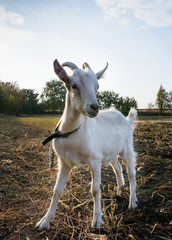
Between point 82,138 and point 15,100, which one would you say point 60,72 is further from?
point 15,100

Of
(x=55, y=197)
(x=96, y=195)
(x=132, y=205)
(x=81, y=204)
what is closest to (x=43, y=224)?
(x=55, y=197)

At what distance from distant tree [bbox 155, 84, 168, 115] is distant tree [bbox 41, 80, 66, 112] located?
84.7ft

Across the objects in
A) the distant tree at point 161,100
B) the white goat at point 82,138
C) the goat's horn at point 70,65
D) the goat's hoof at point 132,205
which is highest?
the distant tree at point 161,100

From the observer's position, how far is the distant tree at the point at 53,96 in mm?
56656

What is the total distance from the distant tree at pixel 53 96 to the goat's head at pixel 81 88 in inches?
2134

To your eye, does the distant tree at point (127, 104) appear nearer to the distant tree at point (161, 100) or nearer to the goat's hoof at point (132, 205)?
the distant tree at point (161, 100)

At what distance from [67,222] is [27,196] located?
3.53 feet

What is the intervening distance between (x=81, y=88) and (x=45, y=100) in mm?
57947

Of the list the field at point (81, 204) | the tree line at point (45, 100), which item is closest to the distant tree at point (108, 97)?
the tree line at point (45, 100)

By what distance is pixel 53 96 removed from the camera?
194 feet

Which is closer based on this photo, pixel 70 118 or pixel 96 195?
pixel 70 118

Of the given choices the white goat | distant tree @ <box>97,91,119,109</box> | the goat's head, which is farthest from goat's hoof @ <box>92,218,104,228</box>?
distant tree @ <box>97,91,119,109</box>

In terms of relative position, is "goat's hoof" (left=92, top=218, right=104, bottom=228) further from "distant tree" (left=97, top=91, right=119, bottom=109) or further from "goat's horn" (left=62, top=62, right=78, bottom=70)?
"distant tree" (left=97, top=91, right=119, bottom=109)

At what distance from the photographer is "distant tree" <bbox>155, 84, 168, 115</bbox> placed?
160 ft
